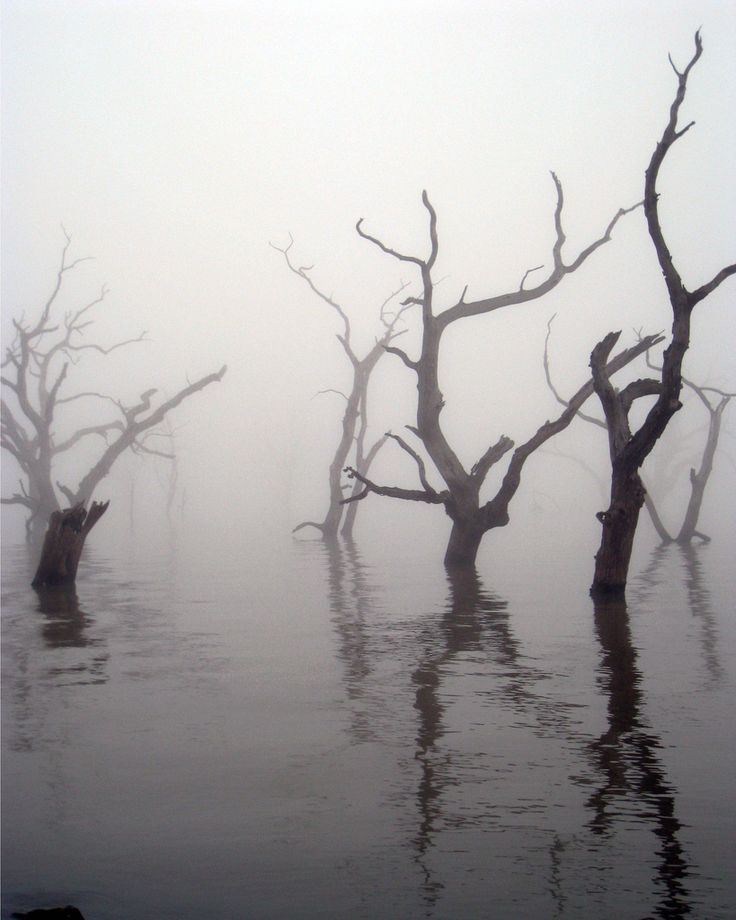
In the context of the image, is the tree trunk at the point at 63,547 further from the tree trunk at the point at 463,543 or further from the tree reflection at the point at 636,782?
the tree reflection at the point at 636,782

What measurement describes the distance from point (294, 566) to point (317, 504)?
78701mm

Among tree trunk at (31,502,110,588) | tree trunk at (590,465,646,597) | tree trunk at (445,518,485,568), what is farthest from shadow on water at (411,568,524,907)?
tree trunk at (31,502,110,588)

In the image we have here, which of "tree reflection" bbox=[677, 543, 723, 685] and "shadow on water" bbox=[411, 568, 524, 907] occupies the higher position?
"shadow on water" bbox=[411, 568, 524, 907]

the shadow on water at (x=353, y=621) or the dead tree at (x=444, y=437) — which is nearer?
the shadow on water at (x=353, y=621)

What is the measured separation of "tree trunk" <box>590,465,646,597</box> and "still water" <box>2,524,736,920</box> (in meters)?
2.10

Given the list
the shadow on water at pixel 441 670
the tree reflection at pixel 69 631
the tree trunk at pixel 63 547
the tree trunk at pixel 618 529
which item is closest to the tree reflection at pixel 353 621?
the shadow on water at pixel 441 670

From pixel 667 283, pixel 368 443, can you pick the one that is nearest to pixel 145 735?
pixel 667 283

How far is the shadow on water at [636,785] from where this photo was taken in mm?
4637

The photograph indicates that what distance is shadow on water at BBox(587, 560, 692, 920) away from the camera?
464 centimetres

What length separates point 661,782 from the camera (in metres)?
6.00

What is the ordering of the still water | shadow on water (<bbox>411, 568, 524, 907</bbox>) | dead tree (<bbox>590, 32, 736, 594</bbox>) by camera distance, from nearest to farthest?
the still water < shadow on water (<bbox>411, 568, 524, 907</bbox>) < dead tree (<bbox>590, 32, 736, 594</bbox>)

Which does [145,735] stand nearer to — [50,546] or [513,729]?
[513,729]

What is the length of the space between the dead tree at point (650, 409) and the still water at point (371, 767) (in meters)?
2.18

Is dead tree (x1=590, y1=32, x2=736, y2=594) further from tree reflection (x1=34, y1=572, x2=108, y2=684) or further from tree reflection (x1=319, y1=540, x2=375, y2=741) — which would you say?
tree reflection (x1=34, y1=572, x2=108, y2=684)
